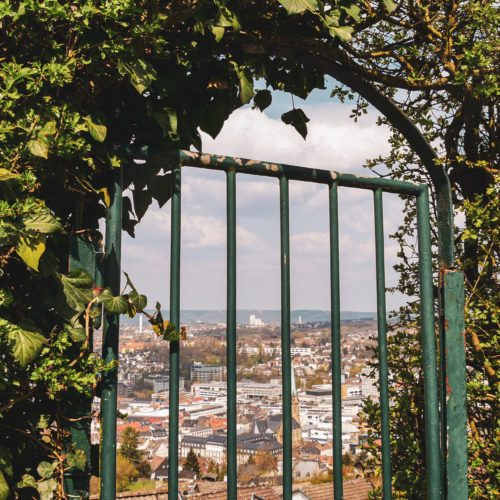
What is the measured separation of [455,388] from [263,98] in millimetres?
959

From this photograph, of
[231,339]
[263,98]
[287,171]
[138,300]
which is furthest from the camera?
[263,98]

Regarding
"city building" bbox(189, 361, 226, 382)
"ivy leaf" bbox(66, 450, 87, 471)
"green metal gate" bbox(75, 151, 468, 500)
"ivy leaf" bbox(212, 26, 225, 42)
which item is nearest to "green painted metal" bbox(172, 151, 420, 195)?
"green metal gate" bbox(75, 151, 468, 500)

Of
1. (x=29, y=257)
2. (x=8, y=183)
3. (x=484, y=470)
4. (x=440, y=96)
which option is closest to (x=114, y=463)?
(x=29, y=257)

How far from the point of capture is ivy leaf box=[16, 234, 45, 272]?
1159 mm

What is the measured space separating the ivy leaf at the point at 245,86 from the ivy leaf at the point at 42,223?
1.84 ft

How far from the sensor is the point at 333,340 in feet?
5.40

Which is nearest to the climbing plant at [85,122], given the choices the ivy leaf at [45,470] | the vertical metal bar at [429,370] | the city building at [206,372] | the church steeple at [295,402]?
the ivy leaf at [45,470]

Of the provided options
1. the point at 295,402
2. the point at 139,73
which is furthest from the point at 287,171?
the point at 295,402

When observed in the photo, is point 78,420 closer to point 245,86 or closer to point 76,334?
point 76,334

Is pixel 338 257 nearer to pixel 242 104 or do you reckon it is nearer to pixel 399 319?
pixel 242 104

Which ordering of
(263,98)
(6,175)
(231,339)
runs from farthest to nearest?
(263,98) → (231,339) → (6,175)

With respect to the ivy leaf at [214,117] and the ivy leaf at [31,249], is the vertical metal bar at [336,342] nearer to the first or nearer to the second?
the ivy leaf at [214,117]

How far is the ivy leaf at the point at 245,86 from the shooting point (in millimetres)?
1517

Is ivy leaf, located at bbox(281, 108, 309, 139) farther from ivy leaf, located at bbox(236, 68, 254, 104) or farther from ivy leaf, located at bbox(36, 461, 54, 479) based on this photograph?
ivy leaf, located at bbox(36, 461, 54, 479)
